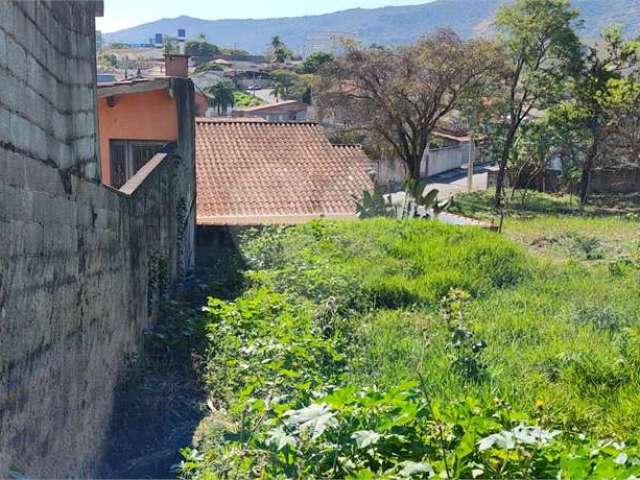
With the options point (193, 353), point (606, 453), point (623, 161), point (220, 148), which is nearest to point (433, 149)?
point (623, 161)

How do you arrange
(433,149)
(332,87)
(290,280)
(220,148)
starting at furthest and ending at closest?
(433,149), (332,87), (220,148), (290,280)

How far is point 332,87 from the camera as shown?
25031 millimetres

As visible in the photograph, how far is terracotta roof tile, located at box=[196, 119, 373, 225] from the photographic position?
14.4 meters

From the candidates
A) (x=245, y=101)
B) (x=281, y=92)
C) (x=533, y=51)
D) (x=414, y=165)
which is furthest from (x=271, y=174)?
(x=281, y=92)

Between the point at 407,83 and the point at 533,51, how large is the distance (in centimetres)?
532

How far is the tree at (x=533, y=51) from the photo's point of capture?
2506 cm

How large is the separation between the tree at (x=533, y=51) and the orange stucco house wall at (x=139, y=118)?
55.6 feet

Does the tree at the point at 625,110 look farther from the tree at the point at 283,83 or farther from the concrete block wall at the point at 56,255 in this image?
the tree at the point at 283,83

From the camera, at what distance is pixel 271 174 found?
15266mm

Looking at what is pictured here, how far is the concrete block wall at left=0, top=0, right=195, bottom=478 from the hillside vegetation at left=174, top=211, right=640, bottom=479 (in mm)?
753

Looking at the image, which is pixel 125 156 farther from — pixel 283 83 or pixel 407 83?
pixel 283 83

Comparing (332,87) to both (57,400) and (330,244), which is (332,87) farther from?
(57,400)

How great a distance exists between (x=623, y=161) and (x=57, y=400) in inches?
1055

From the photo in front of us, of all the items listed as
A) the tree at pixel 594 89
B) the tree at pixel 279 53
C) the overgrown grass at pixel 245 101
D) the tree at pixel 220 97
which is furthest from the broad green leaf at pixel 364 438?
the tree at pixel 279 53
